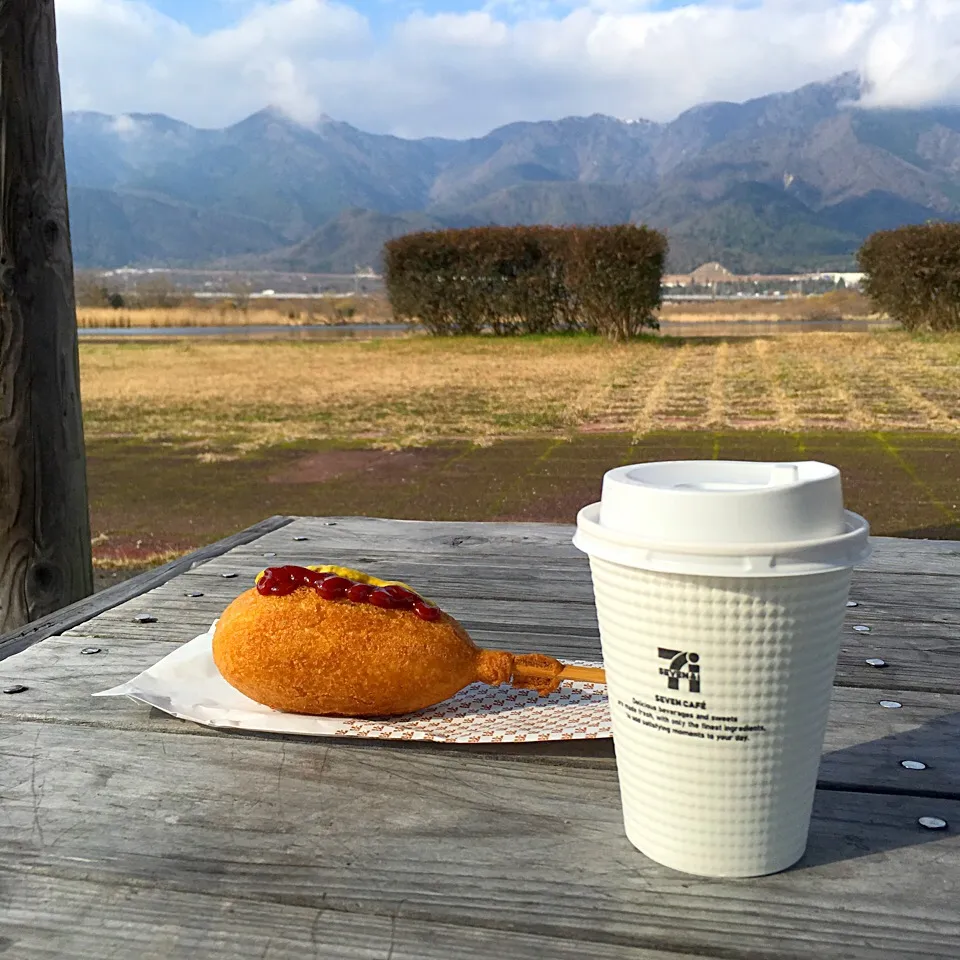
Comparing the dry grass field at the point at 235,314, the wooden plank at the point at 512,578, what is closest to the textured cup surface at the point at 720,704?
the wooden plank at the point at 512,578

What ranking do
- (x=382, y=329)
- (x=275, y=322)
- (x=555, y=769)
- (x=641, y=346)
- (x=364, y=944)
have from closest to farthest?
(x=364, y=944)
(x=555, y=769)
(x=641, y=346)
(x=382, y=329)
(x=275, y=322)

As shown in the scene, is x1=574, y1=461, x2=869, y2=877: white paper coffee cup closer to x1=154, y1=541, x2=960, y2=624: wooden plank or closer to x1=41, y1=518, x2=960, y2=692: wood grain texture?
x1=41, y1=518, x2=960, y2=692: wood grain texture

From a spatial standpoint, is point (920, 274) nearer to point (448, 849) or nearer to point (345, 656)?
point (345, 656)

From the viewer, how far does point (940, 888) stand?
86cm

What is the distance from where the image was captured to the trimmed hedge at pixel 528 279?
17.2 meters

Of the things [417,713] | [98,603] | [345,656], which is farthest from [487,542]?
[345,656]

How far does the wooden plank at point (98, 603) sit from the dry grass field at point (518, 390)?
554 cm

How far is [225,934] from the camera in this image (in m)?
0.81

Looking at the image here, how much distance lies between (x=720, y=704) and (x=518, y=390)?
10377 mm

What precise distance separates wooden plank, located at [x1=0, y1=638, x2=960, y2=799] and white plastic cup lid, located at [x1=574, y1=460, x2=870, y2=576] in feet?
1.34

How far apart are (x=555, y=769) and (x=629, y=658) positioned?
0.30 meters

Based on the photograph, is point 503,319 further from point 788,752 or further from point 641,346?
point 788,752

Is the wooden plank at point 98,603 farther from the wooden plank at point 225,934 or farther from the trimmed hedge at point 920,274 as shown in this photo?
the trimmed hedge at point 920,274

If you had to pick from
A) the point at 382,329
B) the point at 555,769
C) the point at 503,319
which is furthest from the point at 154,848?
the point at 382,329
